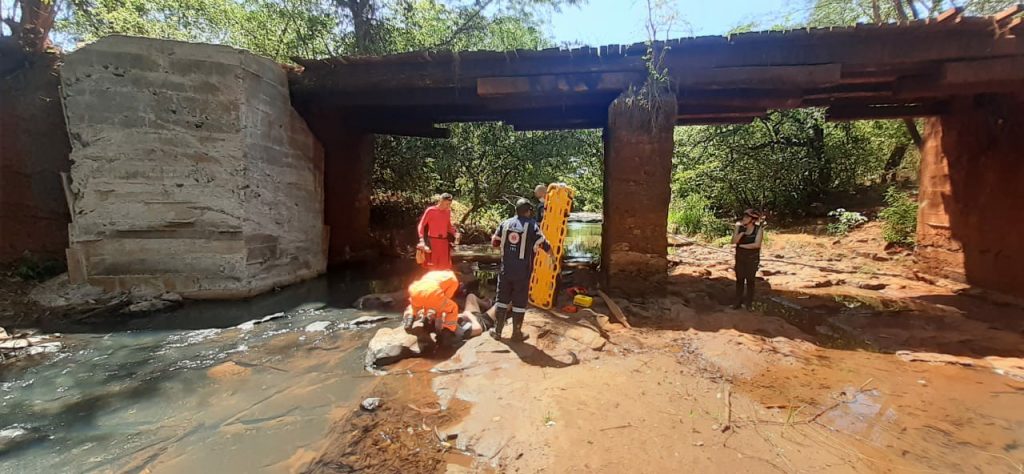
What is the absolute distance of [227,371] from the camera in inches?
172

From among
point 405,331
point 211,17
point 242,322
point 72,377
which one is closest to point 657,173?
point 405,331

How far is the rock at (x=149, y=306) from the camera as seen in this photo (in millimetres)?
6277

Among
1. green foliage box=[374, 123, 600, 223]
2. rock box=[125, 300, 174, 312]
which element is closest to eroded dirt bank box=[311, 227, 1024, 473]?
rock box=[125, 300, 174, 312]

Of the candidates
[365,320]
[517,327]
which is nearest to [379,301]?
[365,320]

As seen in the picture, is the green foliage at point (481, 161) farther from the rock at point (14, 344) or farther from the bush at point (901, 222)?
the rock at point (14, 344)

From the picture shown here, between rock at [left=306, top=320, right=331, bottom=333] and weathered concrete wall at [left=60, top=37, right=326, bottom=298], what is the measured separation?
192cm

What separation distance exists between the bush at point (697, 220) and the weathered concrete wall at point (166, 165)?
13.8m

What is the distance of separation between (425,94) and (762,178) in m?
12.9

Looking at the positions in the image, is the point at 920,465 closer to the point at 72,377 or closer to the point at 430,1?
the point at 72,377

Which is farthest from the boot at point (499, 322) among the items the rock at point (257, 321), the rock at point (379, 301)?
the rock at point (257, 321)

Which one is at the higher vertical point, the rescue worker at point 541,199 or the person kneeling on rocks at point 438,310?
the rescue worker at point 541,199

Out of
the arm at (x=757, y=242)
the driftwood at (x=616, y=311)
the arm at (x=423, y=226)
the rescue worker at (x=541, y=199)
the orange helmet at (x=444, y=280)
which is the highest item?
the rescue worker at (x=541, y=199)

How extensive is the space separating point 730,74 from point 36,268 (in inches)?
448

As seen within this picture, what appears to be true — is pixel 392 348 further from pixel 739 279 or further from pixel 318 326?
pixel 739 279
